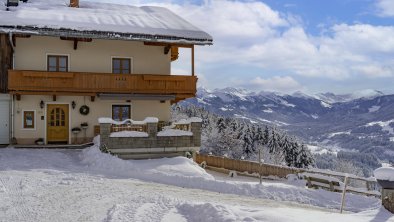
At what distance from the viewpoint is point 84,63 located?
83.6 ft

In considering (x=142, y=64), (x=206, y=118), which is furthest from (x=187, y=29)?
(x=206, y=118)

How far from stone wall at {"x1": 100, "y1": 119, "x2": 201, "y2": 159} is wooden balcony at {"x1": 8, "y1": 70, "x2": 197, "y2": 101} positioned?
385 cm

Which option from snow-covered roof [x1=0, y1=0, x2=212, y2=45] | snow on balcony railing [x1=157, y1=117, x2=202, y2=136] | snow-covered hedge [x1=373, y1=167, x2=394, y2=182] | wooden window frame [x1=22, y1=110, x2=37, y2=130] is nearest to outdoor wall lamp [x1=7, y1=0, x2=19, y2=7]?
snow-covered roof [x1=0, y1=0, x2=212, y2=45]

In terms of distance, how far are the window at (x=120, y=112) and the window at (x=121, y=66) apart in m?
2.09

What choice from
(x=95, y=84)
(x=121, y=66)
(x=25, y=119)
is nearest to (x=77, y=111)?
(x=95, y=84)

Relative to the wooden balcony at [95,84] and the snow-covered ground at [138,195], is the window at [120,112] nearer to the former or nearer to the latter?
the wooden balcony at [95,84]

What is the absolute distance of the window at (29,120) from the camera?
80.0 feet

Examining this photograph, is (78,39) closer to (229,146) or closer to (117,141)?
(117,141)

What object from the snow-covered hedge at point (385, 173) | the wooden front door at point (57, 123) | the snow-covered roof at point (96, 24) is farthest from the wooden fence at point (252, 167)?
the snow-covered hedge at point (385, 173)

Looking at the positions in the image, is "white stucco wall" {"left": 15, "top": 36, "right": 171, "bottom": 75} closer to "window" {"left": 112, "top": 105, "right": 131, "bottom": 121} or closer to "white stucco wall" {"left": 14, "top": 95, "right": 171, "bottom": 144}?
"white stucco wall" {"left": 14, "top": 95, "right": 171, "bottom": 144}

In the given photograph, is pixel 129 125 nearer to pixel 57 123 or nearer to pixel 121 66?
pixel 57 123

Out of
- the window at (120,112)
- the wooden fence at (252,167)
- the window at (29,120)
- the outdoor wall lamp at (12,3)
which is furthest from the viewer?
the outdoor wall lamp at (12,3)

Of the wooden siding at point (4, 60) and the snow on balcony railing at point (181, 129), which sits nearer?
the snow on balcony railing at point (181, 129)

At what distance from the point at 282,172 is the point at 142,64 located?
10.4 meters
